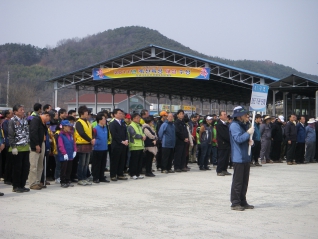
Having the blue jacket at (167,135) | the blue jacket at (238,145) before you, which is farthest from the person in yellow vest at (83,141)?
the blue jacket at (238,145)

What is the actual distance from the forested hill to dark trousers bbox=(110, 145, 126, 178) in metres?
67.1

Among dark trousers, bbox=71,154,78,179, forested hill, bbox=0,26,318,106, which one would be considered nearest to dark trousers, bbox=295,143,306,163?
dark trousers, bbox=71,154,78,179

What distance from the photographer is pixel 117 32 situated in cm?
10300

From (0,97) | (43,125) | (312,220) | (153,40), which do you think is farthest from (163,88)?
(153,40)

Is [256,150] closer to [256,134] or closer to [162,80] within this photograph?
[256,134]

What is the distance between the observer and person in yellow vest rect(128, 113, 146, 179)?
13000 millimetres

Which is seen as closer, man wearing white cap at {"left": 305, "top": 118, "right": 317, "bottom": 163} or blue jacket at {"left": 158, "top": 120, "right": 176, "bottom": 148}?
blue jacket at {"left": 158, "top": 120, "right": 176, "bottom": 148}

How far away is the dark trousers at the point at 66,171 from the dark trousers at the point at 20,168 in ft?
3.17

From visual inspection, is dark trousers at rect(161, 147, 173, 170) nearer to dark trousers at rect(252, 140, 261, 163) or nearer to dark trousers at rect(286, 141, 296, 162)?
dark trousers at rect(252, 140, 261, 163)

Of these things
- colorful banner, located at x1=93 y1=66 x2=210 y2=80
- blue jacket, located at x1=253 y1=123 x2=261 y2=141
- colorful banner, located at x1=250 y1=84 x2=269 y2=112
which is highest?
colorful banner, located at x1=93 y1=66 x2=210 y2=80

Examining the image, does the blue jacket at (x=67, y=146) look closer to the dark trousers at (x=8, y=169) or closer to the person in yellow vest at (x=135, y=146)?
the dark trousers at (x=8, y=169)

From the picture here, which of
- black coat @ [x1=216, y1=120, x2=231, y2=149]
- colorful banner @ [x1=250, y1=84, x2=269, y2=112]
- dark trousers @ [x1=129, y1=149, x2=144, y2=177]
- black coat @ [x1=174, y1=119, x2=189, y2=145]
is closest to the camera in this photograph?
colorful banner @ [x1=250, y1=84, x2=269, y2=112]

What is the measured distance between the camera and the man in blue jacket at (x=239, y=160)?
26.9 ft

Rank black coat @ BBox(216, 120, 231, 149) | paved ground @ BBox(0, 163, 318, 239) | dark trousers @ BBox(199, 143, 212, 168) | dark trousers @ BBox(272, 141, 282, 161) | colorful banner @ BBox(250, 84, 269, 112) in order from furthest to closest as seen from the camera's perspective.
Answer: dark trousers @ BBox(272, 141, 282, 161) → dark trousers @ BBox(199, 143, 212, 168) → black coat @ BBox(216, 120, 231, 149) → colorful banner @ BBox(250, 84, 269, 112) → paved ground @ BBox(0, 163, 318, 239)
